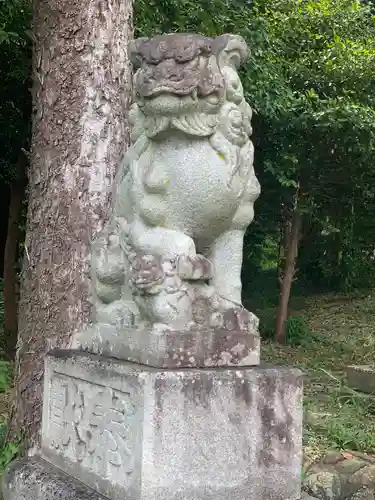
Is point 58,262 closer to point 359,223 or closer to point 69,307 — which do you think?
point 69,307

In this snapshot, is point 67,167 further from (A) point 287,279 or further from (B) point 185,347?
(A) point 287,279

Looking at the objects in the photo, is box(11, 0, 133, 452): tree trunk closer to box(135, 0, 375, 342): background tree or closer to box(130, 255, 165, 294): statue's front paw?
box(130, 255, 165, 294): statue's front paw

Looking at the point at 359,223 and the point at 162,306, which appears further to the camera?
the point at 359,223

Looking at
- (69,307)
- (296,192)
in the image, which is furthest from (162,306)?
(296,192)

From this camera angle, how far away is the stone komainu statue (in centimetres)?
274

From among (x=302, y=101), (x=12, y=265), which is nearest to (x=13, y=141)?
(x=12, y=265)

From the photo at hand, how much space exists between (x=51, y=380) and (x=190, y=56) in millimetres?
1589

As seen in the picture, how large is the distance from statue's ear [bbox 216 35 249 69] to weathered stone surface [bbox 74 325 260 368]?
1.08 meters

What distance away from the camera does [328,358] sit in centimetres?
977

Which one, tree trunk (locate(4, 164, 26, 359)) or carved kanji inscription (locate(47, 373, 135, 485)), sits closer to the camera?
carved kanji inscription (locate(47, 373, 135, 485))

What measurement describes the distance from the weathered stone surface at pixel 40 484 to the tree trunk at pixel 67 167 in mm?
993

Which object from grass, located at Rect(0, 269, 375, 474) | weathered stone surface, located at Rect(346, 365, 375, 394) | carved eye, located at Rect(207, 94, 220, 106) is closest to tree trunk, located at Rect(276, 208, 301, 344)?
grass, located at Rect(0, 269, 375, 474)

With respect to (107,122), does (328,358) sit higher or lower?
lower

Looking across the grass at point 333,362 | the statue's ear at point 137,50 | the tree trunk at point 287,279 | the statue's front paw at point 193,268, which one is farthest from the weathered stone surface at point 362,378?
the statue's ear at point 137,50
